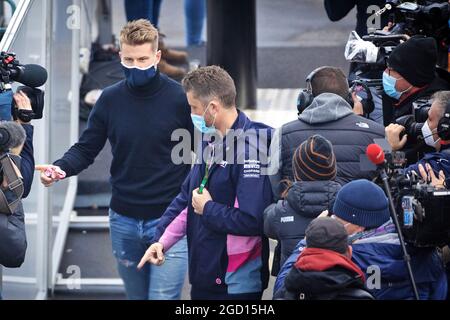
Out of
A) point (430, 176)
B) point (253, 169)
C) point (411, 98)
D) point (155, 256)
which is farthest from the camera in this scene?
point (411, 98)

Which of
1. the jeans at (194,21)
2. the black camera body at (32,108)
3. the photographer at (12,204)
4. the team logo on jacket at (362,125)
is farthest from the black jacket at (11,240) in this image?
→ the jeans at (194,21)

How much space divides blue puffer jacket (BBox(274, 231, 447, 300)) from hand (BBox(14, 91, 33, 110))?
1474 mm

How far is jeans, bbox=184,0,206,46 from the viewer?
38.2 feet

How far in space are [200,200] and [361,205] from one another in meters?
0.98

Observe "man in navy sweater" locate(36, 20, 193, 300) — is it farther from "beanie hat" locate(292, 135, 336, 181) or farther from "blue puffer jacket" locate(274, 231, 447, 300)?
"blue puffer jacket" locate(274, 231, 447, 300)

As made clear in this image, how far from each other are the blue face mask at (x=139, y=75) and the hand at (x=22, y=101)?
705 mm

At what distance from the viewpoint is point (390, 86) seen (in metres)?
6.53

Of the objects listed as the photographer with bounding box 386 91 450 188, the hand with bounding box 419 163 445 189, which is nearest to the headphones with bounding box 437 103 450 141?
the photographer with bounding box 386 91 450 188

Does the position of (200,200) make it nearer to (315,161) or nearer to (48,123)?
(315,161)

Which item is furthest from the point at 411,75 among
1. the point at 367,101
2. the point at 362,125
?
the point at 362,125

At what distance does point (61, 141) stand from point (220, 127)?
8.13 ft

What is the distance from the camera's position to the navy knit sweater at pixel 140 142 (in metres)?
6.57

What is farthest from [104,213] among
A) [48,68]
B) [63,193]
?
[48,68]

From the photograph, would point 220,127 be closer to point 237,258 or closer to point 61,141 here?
point 237,258
